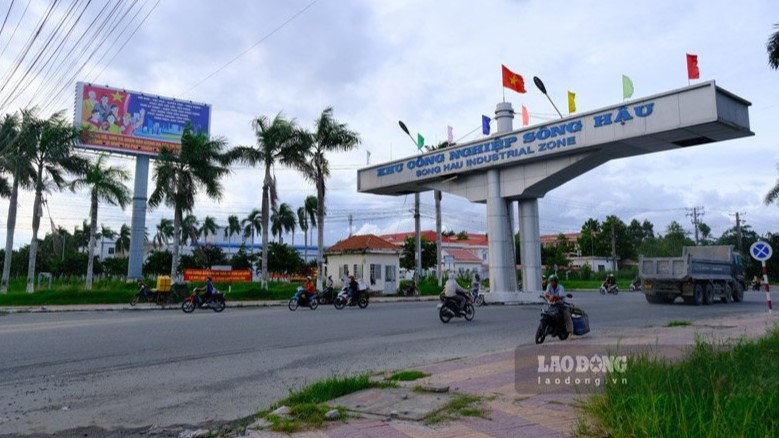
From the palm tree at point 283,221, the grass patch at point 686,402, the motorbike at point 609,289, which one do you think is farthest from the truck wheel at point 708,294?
the palm tree at point 283,221

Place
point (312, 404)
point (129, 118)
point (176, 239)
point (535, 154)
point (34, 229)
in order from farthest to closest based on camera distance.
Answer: point (129, 118), point (176, 239), point (34, 229), point (535, 154), point (312, 404)

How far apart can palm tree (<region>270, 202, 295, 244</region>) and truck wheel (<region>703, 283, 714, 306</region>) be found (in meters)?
66.6

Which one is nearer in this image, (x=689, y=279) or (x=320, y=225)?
(x=689, y=279)

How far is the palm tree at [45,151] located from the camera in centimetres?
2744

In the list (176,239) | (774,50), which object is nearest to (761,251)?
(774,50)

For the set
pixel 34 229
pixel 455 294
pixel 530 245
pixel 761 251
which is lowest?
pixel 455 294

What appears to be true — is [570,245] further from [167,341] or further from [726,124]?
[167,341]

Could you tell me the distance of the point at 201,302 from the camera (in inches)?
871

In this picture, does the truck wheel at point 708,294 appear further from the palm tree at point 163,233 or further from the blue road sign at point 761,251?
the palm tree at point 163,233

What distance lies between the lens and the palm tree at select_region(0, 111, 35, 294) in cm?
2641

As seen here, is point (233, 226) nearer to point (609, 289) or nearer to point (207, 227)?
point (207, 227)

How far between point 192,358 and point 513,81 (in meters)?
20.6

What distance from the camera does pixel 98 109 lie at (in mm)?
38719

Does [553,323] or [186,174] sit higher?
[186,174]
